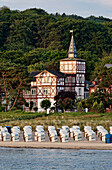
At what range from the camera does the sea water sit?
89.6 feet

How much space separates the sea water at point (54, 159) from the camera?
1075 inches

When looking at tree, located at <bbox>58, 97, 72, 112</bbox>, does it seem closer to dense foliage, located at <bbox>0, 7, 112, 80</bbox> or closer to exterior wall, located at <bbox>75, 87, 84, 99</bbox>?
exterior wall, located at <bbox>75, 87, 84, 99</bbox>

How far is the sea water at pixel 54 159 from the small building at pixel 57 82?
204 feet

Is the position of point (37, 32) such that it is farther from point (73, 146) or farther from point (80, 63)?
point (73, 146)

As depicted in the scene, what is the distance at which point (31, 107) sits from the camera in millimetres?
94500

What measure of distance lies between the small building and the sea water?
62176 millimetres

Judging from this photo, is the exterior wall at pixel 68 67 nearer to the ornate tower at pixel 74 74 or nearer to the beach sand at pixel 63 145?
the ornate tower at pixel 74 74

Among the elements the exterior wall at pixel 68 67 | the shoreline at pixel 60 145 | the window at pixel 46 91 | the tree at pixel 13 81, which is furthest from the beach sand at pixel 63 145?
the exterior wall at pixel 68 67

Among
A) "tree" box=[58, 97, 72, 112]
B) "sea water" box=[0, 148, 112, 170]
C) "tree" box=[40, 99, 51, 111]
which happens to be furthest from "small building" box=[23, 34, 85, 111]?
"sea water" box=[0, 148, 112, 170]

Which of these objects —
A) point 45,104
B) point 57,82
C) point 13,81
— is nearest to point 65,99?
point 45,104

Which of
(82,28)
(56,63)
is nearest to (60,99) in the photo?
(56,63)

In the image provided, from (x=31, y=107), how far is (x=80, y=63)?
46.4 feet

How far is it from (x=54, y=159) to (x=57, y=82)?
6706cm

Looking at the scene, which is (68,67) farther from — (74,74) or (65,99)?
(65,99)
